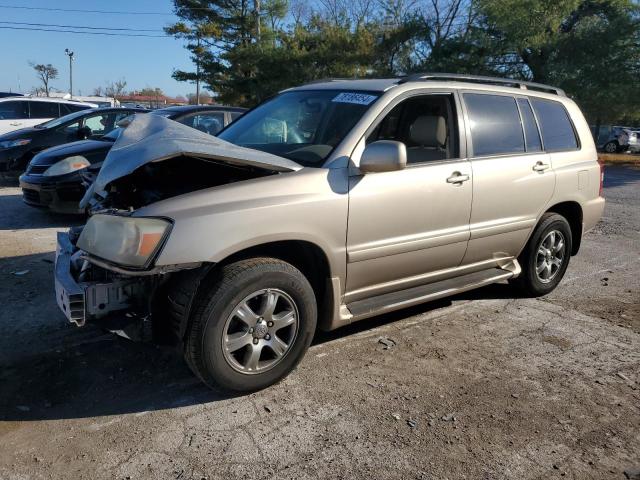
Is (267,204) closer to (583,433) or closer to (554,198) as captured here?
(583,433)

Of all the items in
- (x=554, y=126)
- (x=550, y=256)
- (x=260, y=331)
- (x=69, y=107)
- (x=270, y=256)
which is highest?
(x=69, y=107)

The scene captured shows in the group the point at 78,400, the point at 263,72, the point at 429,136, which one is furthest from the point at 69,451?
the point at 263,72

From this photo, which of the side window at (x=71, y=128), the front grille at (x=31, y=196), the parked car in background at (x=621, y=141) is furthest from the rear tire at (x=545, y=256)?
the parked car in background at (x=621, y=141)

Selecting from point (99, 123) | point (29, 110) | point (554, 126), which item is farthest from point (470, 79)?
point (29, 110)

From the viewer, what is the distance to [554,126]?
5164 millimetres

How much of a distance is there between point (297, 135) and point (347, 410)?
2.04 metres

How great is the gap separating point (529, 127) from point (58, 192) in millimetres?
5705

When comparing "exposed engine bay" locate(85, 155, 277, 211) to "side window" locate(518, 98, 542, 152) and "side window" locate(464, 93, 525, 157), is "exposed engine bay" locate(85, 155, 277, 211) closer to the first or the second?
"side window" locate(464, 93, 525, 157)

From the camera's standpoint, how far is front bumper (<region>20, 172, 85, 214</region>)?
700cm

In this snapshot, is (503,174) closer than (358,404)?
No

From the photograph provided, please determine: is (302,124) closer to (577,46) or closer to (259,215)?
(259,215)

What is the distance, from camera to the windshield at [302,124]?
3.75 meters

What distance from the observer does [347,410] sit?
3.18 meters

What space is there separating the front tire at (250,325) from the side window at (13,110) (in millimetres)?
13331
